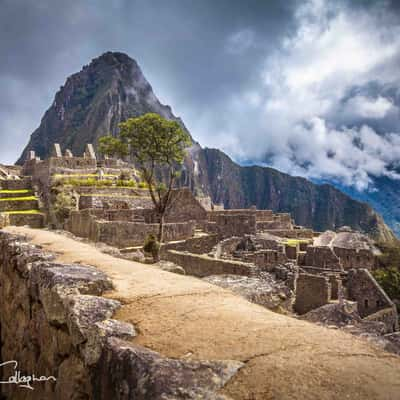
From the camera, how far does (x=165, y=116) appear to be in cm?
16600

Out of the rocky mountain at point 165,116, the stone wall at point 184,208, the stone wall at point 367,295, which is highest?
the rocky mountain at point 165,116

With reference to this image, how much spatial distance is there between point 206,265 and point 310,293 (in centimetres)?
668

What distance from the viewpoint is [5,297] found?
258 inches

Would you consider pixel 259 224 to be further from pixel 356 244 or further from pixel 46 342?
pixel 46 342

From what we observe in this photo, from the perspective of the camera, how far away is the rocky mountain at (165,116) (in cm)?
14438

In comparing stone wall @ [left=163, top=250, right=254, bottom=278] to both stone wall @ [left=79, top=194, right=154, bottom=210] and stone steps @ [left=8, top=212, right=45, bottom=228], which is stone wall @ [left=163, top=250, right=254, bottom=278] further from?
stone steps @ [left=8, top=212, right=45, bottom=228]

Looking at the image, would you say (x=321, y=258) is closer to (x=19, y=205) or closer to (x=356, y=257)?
(x=356, y=257)

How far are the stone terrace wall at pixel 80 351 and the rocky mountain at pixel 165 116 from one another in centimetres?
13283

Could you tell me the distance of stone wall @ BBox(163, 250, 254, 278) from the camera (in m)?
11.5

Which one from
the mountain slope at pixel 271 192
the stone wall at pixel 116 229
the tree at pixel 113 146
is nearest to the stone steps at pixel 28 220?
the stone wall at pixel 116 229

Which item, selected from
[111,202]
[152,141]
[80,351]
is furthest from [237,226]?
[80,351]

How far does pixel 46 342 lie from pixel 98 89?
182 m

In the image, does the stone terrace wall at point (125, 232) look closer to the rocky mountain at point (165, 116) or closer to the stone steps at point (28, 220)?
the stone steps at point (28, 220)

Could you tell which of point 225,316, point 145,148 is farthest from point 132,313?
point 145,148
